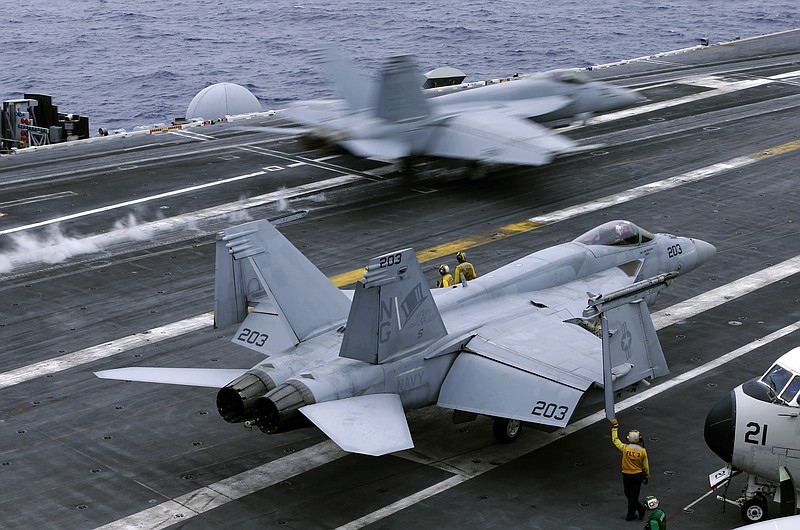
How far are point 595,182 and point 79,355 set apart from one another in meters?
21.0

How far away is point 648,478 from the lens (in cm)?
Result: 1972

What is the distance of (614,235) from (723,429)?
7769mm

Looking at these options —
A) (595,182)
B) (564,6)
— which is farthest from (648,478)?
(564,6)

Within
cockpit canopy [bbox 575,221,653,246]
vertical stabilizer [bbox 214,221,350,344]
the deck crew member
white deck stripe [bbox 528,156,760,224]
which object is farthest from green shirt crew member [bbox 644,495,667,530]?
white deck stripe [bbox 528,156,760,224]

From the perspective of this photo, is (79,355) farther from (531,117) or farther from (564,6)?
(564,6)

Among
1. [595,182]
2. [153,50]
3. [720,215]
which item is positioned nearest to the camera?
[720,215]

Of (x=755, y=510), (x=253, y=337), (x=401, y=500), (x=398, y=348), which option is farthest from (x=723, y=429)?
(x=253, y=337)

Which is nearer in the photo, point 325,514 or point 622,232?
point 325,514

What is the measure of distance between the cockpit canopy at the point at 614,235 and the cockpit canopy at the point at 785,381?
7181 millimetres

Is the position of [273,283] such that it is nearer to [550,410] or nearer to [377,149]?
[550,410]

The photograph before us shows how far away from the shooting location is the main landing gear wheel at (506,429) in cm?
2214

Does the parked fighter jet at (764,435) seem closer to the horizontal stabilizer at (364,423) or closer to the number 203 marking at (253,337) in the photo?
the horizontal stabilizer at (364,423)

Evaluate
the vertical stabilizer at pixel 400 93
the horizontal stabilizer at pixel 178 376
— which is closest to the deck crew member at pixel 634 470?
the horizontal stabilizer at pixel 178 376

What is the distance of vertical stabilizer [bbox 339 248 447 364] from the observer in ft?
65.6
